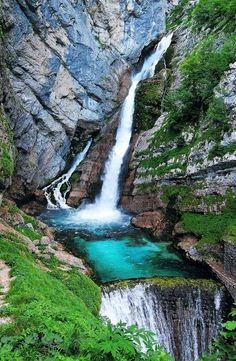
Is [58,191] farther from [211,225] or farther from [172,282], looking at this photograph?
[172,282]

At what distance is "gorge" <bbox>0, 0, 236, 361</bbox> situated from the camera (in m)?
12.0

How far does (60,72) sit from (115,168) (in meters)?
9.57

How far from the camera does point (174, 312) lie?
47.8 ft

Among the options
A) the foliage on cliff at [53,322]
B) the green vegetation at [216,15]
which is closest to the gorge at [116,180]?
the foliage on cliff at [53,322]

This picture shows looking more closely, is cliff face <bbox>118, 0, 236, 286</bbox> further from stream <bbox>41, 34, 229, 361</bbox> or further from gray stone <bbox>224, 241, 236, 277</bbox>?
stream <bbox>41, 34, 229, 361</bbox>

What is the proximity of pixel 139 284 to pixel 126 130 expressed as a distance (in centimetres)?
2089

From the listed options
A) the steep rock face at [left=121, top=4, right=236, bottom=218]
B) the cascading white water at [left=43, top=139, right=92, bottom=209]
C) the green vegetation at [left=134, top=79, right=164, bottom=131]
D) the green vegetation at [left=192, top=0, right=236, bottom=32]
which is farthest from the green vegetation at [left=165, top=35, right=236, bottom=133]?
the cascading white water at [left=43, top=139, right=92, bottom=209]

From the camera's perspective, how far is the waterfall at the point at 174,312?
14008mm

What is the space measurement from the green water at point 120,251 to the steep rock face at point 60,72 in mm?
6684

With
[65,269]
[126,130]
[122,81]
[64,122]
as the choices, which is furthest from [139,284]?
[122,81]

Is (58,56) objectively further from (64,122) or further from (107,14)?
(107,14)

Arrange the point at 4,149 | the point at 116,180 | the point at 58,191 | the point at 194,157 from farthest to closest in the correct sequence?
the point at 58,191, the point at 116,180, the point at 194,157, the point at 4,149

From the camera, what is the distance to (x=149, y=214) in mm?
24438

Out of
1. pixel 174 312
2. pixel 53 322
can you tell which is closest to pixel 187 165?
pixel 174 312
